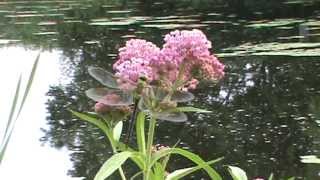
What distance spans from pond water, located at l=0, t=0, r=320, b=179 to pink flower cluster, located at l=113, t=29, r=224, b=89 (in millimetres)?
81

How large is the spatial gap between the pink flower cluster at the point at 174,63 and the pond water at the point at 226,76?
0.26 feet

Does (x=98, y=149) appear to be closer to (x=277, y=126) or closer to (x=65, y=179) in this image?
(x=65, y=179)

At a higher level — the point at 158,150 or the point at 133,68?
the point at 133,68

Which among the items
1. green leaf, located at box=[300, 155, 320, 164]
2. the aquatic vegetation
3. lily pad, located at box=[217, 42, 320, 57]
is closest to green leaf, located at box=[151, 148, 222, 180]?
the aquatic vegetation

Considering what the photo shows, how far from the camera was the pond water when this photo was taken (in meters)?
4.57

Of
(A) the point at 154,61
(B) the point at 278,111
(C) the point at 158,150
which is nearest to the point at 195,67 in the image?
(A) the point at 154,61

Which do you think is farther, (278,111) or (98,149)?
(278,111)

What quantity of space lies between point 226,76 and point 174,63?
19.3ft

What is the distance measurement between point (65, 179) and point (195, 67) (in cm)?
314

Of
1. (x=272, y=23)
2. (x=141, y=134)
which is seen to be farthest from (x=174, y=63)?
(x=272, y=23)

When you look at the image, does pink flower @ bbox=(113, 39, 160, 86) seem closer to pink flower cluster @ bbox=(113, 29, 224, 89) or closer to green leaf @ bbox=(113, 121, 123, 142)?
pink flower cluster @ bbox=(113, 29, 224, 89)

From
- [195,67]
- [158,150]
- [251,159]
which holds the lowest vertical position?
[251,159]

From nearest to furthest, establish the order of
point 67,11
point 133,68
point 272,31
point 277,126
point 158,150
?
point 133,68, point 158,150, point 277,126, point 272,31, point 67,11

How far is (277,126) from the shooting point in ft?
16.7
